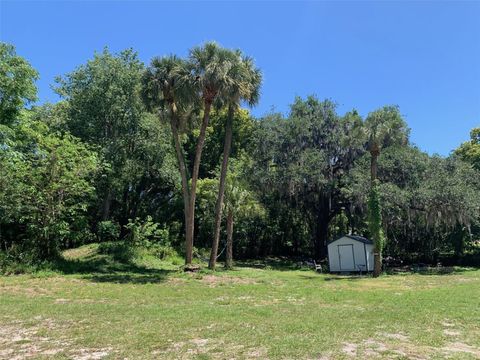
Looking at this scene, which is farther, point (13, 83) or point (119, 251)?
point (119, 251)

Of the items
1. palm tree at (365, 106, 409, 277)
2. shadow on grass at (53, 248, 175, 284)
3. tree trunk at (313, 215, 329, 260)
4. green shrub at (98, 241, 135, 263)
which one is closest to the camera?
shadow on grass at (53, 248, 175, 284)

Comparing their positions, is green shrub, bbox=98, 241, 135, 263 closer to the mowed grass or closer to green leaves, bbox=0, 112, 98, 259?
green leaves, bbox=0, 112, 98, 259

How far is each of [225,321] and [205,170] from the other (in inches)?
1073

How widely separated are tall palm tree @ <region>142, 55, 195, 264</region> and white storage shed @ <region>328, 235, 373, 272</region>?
10.1m

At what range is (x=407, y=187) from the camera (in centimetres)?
2628

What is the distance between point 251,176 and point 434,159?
11.9 meters

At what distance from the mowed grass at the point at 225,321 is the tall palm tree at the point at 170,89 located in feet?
22.6

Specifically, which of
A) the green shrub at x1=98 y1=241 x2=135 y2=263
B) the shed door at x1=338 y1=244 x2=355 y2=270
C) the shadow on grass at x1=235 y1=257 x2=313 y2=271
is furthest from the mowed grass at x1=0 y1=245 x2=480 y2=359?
the shadow on grass at x1=235 y1=257 x2=313 y2=271

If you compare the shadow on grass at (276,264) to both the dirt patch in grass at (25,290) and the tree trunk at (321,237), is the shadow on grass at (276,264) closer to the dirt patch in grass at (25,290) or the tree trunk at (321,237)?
the tree trunk at (321,237)

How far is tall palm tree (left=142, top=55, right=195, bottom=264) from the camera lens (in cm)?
1823

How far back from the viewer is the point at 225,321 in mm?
8703

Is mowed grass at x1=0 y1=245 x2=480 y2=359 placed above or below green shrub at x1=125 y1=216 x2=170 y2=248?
below

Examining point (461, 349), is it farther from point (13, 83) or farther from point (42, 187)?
point (13, 83)

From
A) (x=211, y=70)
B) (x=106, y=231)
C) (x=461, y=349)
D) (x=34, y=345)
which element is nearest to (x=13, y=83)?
(x=211, y=70)
